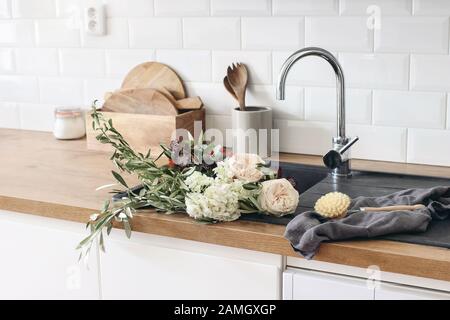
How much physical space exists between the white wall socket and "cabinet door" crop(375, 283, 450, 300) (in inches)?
50.9

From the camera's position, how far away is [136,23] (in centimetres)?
199

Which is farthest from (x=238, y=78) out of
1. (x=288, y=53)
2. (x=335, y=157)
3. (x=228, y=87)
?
(x=335, y=157)

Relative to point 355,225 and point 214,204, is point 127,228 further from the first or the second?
point 355,225

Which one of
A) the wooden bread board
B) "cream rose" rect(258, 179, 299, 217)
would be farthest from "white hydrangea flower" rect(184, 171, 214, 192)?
the wooden bread board

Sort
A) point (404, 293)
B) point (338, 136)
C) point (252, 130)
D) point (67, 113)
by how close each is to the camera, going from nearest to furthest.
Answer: point (404, 293), point (338, 136), point (252, 130), point (67, 113)

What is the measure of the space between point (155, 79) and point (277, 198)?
2.74ft

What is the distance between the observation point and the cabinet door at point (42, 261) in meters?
1.46

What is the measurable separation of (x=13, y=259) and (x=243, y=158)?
638 millimetres

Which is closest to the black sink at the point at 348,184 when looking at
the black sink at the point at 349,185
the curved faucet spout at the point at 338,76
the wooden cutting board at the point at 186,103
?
the black sink at the point at 349,185

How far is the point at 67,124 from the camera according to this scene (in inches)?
82.0

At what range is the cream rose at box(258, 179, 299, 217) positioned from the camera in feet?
4.13

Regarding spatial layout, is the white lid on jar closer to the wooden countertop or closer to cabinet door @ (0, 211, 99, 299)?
the wooden countertop
